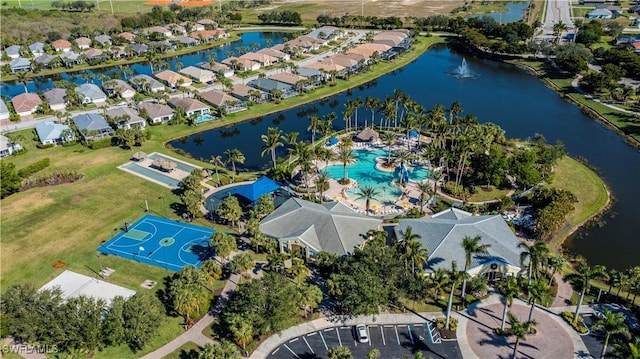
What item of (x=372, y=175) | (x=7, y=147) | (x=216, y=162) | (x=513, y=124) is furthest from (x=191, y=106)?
(x=513, y=124)

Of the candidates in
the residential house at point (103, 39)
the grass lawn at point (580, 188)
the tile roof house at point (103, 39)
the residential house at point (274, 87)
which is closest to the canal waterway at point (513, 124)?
the grass lawn at point (580, 188)

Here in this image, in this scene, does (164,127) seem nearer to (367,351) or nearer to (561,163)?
(367,351)

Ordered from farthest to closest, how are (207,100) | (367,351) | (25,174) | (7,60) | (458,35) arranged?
(458,35), (7,60), (207,100), (25,174), (367,351)

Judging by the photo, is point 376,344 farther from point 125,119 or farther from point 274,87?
point 274,87

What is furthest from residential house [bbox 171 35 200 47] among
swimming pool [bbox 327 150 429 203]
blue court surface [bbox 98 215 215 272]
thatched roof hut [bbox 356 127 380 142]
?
blue court surface [bbox 98 215 215 272]

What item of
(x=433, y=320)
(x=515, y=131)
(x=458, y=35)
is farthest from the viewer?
(x=458, y=35)

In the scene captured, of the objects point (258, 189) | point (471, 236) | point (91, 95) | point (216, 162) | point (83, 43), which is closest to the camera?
point (471, 236)

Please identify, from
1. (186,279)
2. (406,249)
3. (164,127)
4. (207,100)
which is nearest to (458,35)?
(207,100)
